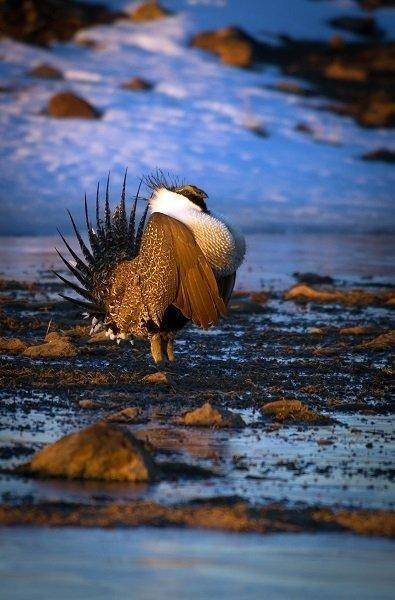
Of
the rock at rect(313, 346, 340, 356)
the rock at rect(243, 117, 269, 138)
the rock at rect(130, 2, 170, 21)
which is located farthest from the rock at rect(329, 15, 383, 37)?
the rock at rect(313, 346, 340, 356)

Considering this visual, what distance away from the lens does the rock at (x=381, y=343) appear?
10828 millimetres

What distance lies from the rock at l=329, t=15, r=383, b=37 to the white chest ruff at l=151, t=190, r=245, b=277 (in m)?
27.2

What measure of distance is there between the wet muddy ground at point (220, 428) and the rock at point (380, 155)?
16810 millimetres

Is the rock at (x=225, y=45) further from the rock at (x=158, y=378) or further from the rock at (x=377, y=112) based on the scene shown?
the rock at (x=158, y=378)

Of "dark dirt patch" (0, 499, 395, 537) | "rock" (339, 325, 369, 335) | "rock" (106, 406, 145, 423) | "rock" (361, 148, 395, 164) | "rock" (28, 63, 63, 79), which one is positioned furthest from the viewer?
"rock" (361, 148, 395, 164)

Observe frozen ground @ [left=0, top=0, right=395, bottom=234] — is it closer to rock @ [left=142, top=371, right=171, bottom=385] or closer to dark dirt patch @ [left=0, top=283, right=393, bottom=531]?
dark dirt patch @ [left=0, top=283, right=393, bottom=531]

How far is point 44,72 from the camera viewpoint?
2716 cm

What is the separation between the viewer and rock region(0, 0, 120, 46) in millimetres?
28812

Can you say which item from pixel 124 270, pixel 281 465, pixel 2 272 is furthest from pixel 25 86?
pixel 281 465

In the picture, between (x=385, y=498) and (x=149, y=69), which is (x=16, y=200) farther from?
(x=385, y=498)

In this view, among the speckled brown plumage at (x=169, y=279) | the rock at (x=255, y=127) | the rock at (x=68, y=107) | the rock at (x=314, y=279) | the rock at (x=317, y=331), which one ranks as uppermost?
the rock at (x=68, y=107)

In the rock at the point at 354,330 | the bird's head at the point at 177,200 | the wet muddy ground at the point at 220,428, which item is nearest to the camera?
the wet muddy ground at the point at 220,428

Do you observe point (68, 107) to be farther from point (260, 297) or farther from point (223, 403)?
point (223, 403)

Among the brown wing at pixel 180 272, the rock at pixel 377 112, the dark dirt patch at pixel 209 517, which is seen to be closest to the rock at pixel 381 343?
the brown wing at pixel 180 272
